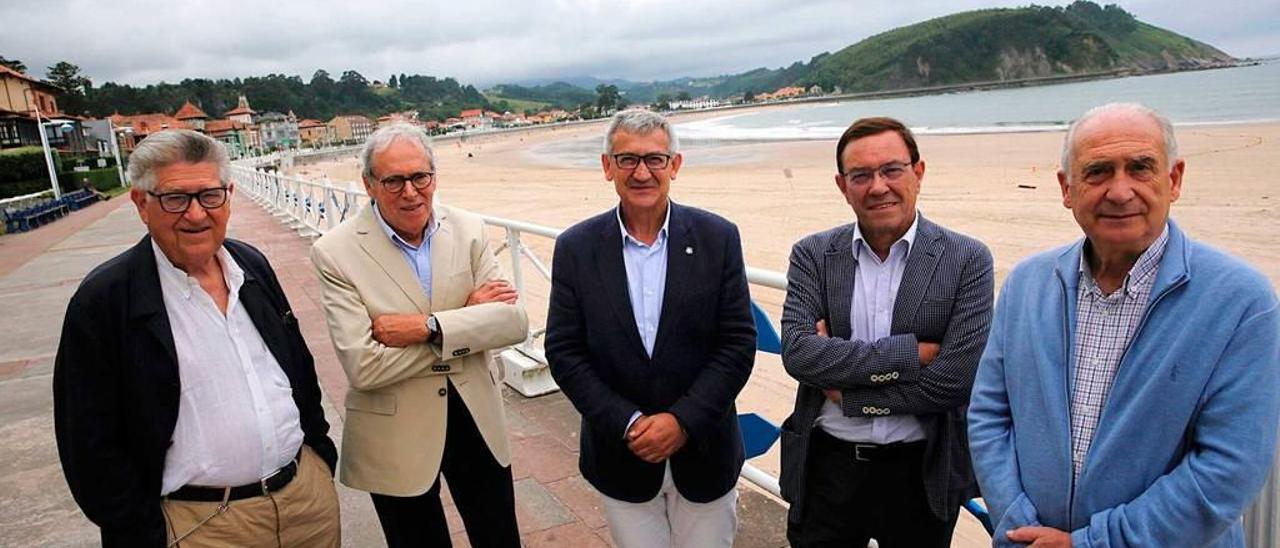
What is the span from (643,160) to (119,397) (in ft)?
4.73

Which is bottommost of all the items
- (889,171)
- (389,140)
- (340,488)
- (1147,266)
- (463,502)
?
(340,488)

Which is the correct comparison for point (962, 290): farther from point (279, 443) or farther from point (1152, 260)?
point (279, 443)

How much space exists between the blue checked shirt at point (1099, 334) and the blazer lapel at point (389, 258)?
176 cm

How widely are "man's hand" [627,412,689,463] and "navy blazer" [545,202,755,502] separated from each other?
3 centimetres

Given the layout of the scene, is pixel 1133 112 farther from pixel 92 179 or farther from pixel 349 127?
pixel 349 127

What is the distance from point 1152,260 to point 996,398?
0.41 m

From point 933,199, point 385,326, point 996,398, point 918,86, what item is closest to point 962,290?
point 996,398

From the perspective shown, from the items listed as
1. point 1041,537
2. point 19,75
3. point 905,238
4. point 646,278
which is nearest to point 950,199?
point 905,238

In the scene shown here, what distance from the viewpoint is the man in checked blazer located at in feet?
6.01

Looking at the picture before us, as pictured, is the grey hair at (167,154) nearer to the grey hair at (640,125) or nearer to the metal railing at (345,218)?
the metal railing at (345,218)

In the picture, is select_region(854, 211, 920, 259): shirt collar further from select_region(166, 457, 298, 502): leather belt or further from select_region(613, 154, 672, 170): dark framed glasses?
select_region(166, 457, 298, 502): leather belt

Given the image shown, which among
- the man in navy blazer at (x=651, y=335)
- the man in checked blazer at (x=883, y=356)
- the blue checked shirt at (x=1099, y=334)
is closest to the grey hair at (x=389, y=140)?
the man in navy blazer at (x=651, y=335)

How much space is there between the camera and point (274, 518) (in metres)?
2.00

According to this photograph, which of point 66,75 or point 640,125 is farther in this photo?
point 66,75
